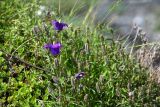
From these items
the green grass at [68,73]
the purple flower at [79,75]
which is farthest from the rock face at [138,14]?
the purple flower at [79,75]

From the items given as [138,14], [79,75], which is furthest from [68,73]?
[138,14]

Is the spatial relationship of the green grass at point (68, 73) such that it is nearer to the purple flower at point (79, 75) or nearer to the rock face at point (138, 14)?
the purple flower at point (79, 75)

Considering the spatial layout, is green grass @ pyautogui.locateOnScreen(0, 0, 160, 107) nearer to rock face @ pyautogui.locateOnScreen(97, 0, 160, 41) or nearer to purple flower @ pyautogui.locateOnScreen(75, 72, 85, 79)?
purple flower @ pyautogui.locateOnScreen(75, 72, 85, 79)

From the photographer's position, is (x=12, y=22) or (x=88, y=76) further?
(x=12, y=22)

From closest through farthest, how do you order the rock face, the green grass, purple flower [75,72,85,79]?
purple flower [75,72,85,79] < the green grass < the rock face

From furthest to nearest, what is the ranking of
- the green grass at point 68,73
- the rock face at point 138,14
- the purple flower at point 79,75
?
the rock face at point 138,14 < the green grass at point 68,73 < the purple flower at point 79,75

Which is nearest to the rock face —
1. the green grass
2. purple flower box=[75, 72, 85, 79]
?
the green grass

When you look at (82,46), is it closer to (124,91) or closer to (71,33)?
(71,33)

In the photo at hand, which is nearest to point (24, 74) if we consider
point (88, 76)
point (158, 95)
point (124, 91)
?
point (88, 76)
